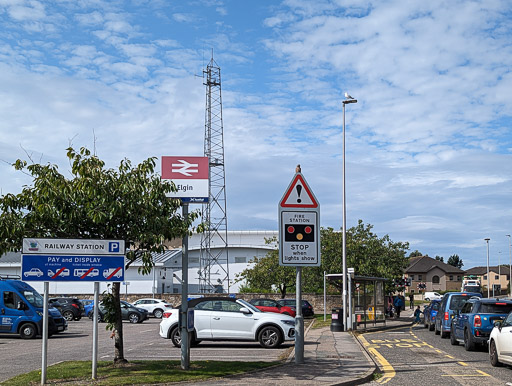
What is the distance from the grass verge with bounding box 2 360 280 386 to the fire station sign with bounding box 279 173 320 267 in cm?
253

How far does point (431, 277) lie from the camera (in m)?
117

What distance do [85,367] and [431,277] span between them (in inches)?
4324

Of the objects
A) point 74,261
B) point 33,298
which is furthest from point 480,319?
point 33,298

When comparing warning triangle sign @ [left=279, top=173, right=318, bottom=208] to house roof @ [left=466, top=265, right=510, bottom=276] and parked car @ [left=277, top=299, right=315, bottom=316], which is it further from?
house roof @ [left=466, top=265, right=510, bottom=276]

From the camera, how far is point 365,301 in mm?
31062

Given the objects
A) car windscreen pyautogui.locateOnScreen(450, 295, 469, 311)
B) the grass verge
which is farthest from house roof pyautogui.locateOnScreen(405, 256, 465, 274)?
the grass verge

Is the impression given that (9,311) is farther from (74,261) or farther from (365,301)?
(365,301)

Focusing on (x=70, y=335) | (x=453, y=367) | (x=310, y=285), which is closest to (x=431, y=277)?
(x=310, y=285)

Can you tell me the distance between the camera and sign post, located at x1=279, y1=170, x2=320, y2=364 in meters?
13.5

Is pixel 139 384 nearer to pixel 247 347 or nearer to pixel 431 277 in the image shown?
pixel 247 347

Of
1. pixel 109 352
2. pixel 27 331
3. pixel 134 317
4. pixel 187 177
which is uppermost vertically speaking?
pixel 187 177

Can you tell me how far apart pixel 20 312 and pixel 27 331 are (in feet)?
2.68

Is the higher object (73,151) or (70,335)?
(73,151)

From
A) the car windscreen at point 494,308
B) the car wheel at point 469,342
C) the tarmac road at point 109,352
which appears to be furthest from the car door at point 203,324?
the car windscreen at point 494,308
